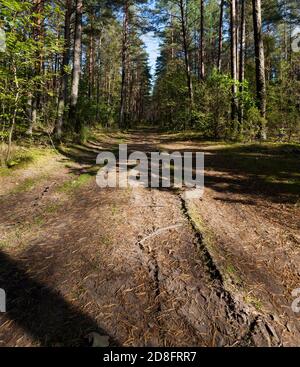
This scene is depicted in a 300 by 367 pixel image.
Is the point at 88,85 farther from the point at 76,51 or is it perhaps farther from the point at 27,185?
the point at 27,185

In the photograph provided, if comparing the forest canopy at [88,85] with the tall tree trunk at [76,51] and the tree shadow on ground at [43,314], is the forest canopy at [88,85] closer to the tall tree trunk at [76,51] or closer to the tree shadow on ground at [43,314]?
the tall tree trunk at [76,51]

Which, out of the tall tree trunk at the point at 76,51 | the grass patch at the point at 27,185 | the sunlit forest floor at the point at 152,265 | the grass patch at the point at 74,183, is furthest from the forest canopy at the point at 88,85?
the sunlit forest floor at the point at 152,265

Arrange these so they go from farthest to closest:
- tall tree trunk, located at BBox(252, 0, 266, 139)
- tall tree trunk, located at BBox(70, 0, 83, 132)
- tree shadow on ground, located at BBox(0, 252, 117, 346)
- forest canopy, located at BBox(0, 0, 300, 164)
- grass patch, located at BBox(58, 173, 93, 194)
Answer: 1. tall tree trunk, located at BBox(70, 0, 83, 132)
2. tall tree trunk, located at BBox(252, 0, 266, 139)
3. forest canopy, located at BBox(0, 0, 300, 164)
4. grass patch, located at BBox(58, 173, 93, 194)
5. tree shadow on ground, located at BBox(0, 252, 117, 346)

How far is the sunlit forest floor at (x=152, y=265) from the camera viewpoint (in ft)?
8.07

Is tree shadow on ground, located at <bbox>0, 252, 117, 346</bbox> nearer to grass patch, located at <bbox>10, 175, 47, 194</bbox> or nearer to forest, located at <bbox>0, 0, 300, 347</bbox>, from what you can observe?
forest, located at <bbox>0, 0, 300, 347</bbox>

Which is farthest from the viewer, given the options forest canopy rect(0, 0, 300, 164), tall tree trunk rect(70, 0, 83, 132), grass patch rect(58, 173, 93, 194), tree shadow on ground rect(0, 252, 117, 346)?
tall tree trunk rect(70, 0, 83, 132)

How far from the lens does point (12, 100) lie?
24.7 ft

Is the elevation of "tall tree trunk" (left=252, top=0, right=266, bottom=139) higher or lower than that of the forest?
higher

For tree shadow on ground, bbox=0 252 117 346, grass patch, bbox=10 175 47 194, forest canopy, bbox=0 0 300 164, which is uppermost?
forest canopy, bbox=0 0 300 164

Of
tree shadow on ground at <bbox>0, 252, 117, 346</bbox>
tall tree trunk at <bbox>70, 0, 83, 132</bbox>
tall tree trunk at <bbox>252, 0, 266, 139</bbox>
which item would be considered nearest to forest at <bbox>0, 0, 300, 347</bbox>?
tree shadow on ground at <bbox>0, 252, 117, 346</bbox>

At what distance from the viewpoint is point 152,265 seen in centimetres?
329

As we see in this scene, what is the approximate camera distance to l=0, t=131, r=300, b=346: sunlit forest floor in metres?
2.46

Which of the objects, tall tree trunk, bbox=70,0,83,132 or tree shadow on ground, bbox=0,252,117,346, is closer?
tree shadow on ground, bbox=0,252,117,346
